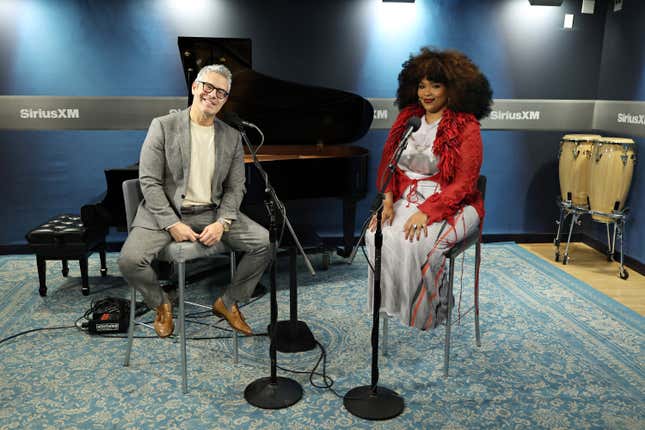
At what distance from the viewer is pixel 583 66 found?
4.99m

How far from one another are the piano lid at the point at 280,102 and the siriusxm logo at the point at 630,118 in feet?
6.99

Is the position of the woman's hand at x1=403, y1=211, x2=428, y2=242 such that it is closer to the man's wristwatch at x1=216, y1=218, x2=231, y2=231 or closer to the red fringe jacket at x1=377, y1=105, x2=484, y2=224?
the red fringe jacket at x1=377, y1=105, x2=484, y2=224

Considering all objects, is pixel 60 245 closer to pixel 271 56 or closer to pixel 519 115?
pixel 271 56

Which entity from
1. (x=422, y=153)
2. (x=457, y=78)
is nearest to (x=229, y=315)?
(x=422, y=153)

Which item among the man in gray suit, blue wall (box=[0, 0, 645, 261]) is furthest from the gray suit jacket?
blue wall (box=[0, 0, 645, 261])

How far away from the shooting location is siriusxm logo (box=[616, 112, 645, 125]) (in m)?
4.42

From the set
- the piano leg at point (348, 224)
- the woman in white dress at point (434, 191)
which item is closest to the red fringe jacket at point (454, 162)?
the woman in white dress at point (434, 191)

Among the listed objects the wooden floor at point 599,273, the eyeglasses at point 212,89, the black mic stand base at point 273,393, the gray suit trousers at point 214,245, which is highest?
the eyeglasses at point 212,89

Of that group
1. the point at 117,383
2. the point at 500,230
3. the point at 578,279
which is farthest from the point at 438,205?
the point at 500,230

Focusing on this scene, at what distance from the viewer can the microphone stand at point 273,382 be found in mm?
2373

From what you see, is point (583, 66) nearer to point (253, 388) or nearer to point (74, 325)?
point (253, 388)

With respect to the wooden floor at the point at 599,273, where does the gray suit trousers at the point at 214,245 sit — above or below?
above

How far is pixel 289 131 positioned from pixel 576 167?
2287 mm

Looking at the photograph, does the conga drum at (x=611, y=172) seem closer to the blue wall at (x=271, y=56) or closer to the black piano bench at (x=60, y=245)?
the blue wall at (x=271, y=56)
